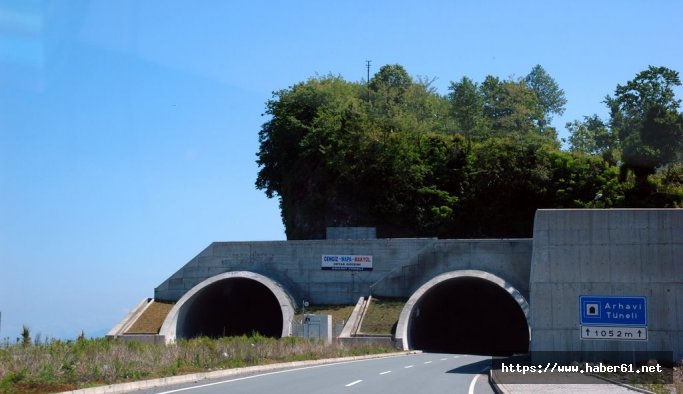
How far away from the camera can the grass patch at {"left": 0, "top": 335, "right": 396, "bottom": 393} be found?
17.2 metres

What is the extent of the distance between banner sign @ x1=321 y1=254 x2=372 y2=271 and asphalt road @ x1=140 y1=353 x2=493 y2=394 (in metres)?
Answer: 24.7

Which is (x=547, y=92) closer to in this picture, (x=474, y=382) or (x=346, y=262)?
(x=346, y=262)

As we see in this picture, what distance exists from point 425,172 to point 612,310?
37.7m

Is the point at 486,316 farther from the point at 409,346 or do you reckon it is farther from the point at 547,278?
the point at 547,278

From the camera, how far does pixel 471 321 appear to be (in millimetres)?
56531

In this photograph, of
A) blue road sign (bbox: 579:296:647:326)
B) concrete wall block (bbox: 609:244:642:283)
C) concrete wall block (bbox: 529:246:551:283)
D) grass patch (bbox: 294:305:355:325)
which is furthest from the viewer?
grass patch (bbox: 294:305:355:325)

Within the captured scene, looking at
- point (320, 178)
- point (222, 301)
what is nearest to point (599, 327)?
point (222, 301)

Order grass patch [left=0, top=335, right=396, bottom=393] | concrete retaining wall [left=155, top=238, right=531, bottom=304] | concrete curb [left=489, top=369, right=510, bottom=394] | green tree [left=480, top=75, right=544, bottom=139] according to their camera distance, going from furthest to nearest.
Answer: green tree [left=480, top=75, right=544, bottom=139], concrete retaining wall [left=155, top=238, right=531, bottom=304], concrete curb [left=489, top=369, right=510, bottom=394], grass patch [left=0, top=335, right=396, bottom=393]

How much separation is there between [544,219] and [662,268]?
14.9 feet

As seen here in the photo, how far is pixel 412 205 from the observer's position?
61.8 meters

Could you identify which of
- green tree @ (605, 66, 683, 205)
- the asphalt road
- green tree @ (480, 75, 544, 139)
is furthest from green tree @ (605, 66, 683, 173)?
the asphalt road

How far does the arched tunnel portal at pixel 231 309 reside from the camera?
50.4 meters

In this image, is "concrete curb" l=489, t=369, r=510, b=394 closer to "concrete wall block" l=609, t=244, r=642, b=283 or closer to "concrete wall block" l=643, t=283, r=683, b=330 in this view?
"concrete wall block" l=609, t=244, r=642, b=283

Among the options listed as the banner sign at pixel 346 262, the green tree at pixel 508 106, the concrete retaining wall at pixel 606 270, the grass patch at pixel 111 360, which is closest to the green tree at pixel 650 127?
the green tree at pixel 508 106
